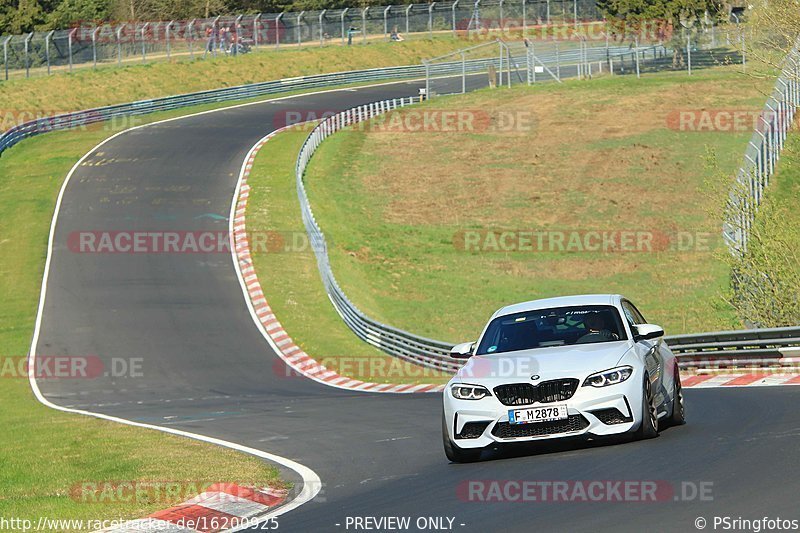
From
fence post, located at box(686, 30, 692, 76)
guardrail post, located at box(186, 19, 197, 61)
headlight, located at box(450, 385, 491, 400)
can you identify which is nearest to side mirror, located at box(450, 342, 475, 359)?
headlight, located at box(450, 385, 491, 400)

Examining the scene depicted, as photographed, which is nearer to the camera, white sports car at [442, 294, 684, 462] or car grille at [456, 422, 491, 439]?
white sports car at [442, 294, 684, 462]

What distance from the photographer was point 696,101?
6003 centimetres

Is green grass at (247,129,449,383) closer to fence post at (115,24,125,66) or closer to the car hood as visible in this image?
Result: the car hood

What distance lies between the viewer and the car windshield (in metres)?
12.9

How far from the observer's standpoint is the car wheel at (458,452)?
12289 millimetres

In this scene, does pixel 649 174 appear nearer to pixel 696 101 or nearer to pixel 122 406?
pixel 696 101

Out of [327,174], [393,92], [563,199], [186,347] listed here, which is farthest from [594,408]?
[393,92]

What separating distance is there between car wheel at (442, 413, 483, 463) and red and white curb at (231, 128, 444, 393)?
39.7ft

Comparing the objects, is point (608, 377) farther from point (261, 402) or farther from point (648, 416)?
point (261, 402)

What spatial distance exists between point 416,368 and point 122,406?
288 inches

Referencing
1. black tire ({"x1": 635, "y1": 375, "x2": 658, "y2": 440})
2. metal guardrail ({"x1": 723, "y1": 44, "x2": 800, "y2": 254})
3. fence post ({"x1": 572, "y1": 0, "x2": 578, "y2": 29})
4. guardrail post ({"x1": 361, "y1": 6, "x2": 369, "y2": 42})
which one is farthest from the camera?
guardrail post ({"x1": 361, "y1": 6, "x2": 369, "y2": 42})

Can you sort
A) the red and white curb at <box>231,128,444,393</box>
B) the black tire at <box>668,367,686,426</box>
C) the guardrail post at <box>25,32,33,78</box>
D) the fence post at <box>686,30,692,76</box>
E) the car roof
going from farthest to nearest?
1. the guardrail post at <box>25,32,33,78</box>
2. the fence post at <box>686,30,692,76</box>
3. the red and white curb at <box>231,128,444,393</box>
4. the black tire at <box>668,367,686,426</box>
5. the car roof

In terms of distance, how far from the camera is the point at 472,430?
12.1 m

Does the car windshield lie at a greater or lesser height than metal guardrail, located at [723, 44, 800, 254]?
greater
